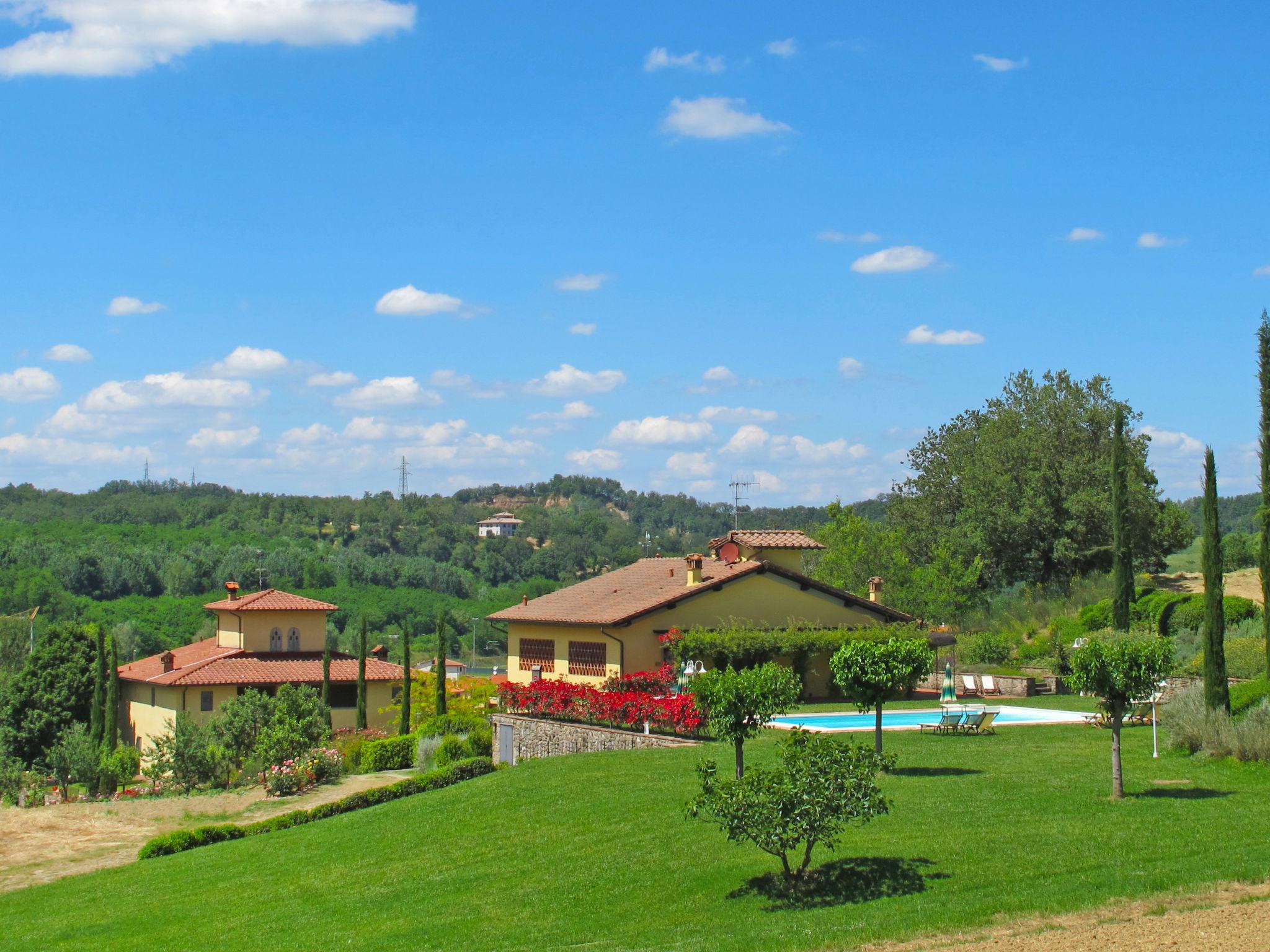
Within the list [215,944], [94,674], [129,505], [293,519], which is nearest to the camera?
[215,944]

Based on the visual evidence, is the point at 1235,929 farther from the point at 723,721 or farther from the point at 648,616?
the point at 648,616

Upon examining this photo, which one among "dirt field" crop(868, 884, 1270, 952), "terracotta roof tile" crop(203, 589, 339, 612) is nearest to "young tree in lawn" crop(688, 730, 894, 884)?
"dirt field" crop(868, 884, 1270, 952)

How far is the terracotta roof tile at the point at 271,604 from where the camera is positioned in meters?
52.4

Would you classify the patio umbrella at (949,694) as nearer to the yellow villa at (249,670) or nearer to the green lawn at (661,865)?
the green lawn at (661,865)

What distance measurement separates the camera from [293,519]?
189875 millimetres

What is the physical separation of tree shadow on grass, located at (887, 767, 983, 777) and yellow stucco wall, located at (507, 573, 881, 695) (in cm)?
1520

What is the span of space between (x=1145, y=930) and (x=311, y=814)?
18.7 m

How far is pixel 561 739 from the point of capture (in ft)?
90.0

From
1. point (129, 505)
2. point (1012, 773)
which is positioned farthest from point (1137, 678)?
point (129, 505)

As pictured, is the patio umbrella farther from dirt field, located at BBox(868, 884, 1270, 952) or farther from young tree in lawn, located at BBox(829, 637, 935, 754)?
dirt field, located at BBox(868, 884, 1270, 952)

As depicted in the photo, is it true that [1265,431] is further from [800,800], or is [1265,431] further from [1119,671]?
[800,800]

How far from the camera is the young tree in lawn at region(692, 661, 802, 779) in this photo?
17703 mm

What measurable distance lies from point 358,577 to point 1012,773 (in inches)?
5210

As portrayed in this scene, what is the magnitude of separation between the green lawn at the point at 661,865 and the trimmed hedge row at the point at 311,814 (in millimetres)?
1190
